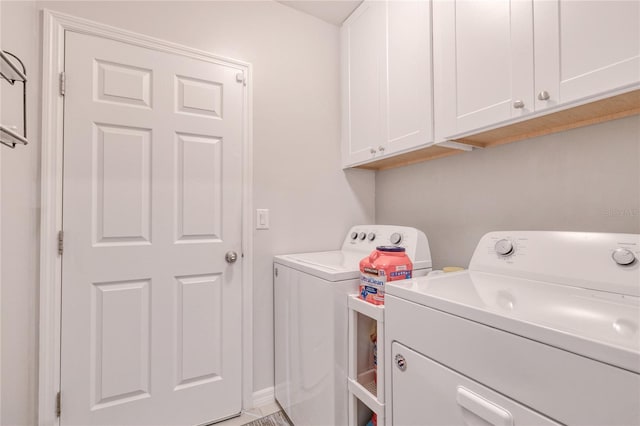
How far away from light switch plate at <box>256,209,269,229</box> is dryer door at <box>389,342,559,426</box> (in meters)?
1.07

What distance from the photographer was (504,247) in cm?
118

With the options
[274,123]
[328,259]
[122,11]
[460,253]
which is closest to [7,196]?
[122,11]

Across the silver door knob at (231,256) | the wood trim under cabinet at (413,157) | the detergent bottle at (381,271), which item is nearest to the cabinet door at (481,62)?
the wood trim under cabinet at (413,157)

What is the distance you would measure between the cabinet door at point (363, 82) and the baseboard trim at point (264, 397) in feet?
5.01

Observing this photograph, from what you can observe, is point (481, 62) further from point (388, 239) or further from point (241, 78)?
point (241, 78)

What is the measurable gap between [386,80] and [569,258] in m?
1.22

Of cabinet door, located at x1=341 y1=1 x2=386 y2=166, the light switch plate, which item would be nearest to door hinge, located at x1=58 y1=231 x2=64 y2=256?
the light switch plate

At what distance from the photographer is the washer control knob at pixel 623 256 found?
0.87 meters

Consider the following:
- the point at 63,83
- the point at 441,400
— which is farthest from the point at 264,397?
the point at 63,83

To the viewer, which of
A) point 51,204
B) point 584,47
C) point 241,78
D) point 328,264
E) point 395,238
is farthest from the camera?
point 241,78

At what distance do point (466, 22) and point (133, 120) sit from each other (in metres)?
1.61

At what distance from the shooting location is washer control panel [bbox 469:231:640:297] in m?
0.88

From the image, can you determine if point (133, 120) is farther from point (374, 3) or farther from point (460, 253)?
point (460, 253)

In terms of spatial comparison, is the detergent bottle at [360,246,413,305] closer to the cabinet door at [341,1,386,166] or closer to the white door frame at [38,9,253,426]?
the cabinet door at [341,1,386,166]
